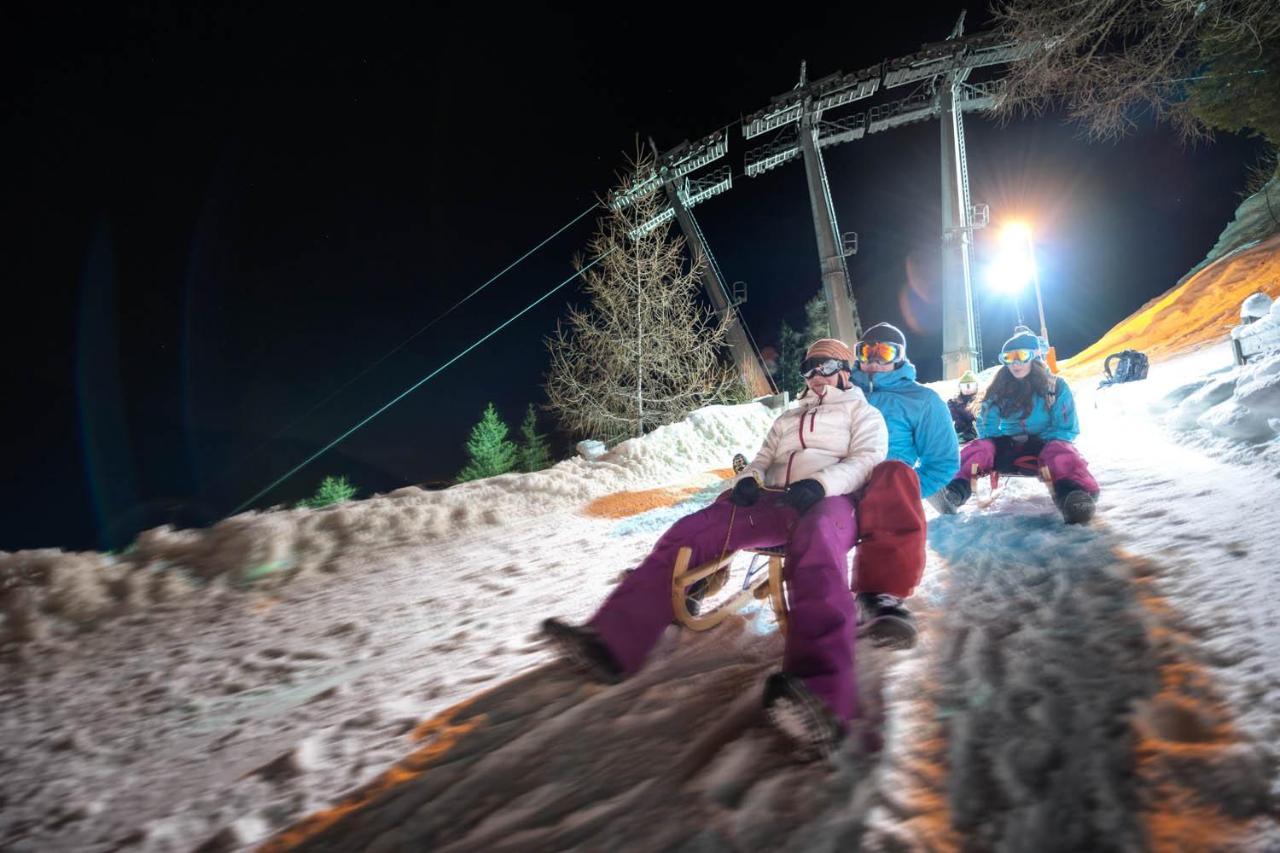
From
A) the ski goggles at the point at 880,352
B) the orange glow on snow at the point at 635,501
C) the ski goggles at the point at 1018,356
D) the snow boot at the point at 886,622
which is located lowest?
the snow boot at the point at 886,622

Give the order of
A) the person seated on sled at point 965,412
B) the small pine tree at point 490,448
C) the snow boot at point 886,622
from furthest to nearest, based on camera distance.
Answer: the small pine tree at point 490,448, the person seated on sled at point 965,412, the snow boot at point 886,622

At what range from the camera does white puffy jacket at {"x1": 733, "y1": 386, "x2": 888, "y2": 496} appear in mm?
2730

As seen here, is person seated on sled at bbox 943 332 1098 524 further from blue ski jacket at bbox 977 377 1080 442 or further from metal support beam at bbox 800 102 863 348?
metal support beam at bbox 800 102 863 348

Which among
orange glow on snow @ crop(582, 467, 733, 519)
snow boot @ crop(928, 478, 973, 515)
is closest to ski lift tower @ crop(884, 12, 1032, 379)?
orange glow on snow @ crop(582, 467, 733, 519)

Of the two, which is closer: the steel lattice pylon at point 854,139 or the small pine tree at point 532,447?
the steel lattice pylon at point 854,139

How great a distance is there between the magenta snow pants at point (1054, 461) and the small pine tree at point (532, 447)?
30300 millimetres

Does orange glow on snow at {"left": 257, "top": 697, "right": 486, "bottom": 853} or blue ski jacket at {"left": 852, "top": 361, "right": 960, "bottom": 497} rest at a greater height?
blue ski jacket at {"left": 852, "top": 361, "right": 960, "bottom": 497}

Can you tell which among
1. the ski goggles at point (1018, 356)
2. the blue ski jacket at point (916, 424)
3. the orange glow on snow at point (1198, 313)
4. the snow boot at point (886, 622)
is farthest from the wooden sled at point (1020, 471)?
the orange glow on snow at point (1198, 313)

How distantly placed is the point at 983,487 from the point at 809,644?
480 cm

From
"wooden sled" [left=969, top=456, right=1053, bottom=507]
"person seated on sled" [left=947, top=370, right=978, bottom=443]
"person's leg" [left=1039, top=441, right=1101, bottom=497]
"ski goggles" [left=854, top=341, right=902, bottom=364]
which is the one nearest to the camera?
"person's leg" [left=1039, top=441, right=1101, bottom=497]

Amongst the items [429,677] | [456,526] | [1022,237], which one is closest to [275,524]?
[456,526]

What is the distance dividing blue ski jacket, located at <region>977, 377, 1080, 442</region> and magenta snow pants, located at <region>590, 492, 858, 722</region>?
10.2 feet

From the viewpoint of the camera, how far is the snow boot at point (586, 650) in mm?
2367

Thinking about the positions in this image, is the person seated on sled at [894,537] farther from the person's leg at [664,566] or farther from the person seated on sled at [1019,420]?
the person seated on sled at [1019,420]
